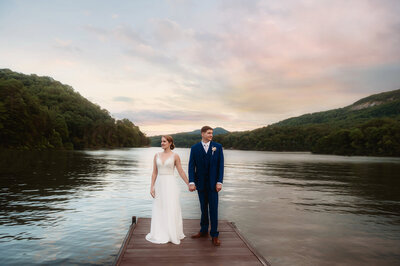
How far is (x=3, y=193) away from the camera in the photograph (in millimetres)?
16984

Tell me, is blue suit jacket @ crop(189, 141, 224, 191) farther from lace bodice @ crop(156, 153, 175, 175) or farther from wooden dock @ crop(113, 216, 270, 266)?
wooden dock @ crop(113, 216, 270, 266)

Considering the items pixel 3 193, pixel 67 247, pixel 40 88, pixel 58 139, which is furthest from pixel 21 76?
pixel 67 247

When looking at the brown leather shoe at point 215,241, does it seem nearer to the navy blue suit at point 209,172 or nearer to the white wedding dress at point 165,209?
the navy blue suit at point 209,172

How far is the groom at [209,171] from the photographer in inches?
274

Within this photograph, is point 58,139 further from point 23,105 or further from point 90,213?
point 90,213

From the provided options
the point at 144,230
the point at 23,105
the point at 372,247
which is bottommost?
the point at 372,247

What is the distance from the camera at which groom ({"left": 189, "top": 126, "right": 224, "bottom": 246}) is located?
6.95m

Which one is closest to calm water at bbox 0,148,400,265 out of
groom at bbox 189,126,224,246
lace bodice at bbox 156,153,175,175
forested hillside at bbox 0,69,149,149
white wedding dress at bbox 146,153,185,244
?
white wedding dress at bbox 146,153,185,244

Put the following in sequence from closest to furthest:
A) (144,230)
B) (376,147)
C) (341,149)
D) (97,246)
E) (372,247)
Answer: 1. (144,230)
2. (97,246)
3. (372,247)
4. (376,147)
5. (341,149)

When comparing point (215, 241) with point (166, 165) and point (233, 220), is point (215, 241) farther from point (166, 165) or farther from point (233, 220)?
point (233, 220)

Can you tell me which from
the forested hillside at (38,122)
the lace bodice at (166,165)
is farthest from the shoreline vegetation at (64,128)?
the lace bodice at (166,165)

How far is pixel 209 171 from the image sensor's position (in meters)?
7.02

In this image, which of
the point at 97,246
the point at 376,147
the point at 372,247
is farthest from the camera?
the point at 376,147

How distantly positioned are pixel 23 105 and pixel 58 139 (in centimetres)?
1927
